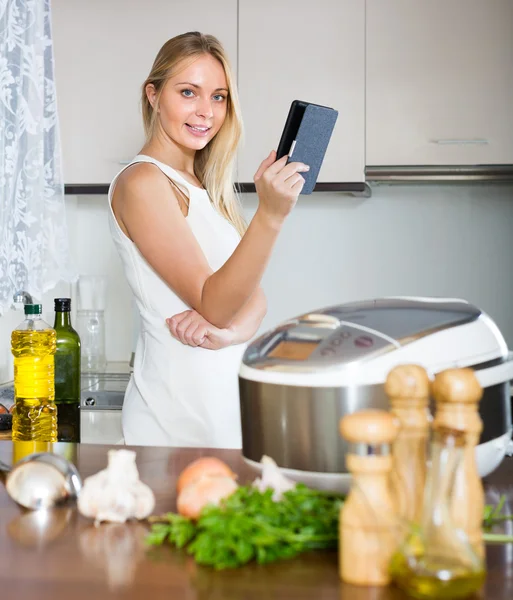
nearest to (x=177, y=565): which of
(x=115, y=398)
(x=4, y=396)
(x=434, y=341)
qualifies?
(x=434, y=341)

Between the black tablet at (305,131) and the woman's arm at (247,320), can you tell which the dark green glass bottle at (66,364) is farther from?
the black tablet at (305,131)

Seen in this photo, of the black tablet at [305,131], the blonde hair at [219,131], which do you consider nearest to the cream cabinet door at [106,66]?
the blonde hair at [219,131]

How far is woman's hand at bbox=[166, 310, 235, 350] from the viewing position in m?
1.45

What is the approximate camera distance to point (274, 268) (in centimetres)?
291

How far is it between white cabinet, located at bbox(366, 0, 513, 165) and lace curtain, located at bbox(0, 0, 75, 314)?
974 millimetres

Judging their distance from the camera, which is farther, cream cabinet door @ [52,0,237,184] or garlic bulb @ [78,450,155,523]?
cream cabinet door @ [52,0,237,184]

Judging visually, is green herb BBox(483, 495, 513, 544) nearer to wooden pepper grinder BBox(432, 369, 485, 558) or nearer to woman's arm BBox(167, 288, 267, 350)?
wooden pepper grinder BBox(432, 369, 485, 558)

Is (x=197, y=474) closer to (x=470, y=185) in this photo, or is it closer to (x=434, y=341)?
(x=434, y=341)

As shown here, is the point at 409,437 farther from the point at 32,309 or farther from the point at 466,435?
the point at 32,309

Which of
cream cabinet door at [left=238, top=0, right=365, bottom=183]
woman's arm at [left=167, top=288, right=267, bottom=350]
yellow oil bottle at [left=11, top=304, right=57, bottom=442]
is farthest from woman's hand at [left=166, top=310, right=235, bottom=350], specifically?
cream cabinet door at [left=238, top=0, right=365, bottom=183]

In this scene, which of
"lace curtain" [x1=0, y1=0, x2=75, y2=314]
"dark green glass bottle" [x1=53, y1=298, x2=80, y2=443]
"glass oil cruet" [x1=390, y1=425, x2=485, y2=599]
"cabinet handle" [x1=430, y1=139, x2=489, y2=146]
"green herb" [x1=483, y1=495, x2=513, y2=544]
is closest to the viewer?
"glass oil cruet" [x1=390, y1=425, x2=485, y2=599]

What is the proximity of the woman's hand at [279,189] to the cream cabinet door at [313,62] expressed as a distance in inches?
52.1

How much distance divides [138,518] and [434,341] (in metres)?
0.34

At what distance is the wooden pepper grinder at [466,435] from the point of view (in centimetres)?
62
